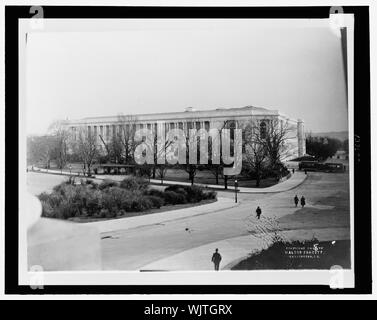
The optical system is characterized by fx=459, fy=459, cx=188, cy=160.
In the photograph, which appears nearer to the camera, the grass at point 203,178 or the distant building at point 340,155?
the distant building at point 340,155

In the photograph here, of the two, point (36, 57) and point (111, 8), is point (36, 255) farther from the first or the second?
point (111, 8)

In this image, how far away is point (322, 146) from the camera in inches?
151

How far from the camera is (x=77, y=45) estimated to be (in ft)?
12.6

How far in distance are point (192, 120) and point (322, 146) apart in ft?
3.65

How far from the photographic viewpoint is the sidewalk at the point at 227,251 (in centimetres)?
383

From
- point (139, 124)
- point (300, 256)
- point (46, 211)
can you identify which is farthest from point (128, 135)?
point (300, 256)

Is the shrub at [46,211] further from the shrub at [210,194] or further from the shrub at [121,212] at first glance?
the shrub at [210,194]

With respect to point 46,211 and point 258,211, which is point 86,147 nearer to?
point 46,211

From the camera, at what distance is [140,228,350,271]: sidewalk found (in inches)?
151

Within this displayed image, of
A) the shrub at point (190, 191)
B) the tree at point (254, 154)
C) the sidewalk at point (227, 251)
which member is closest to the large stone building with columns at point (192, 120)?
the tree at point (254, 154)

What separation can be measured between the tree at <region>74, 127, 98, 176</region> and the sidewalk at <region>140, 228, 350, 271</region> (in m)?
1.00

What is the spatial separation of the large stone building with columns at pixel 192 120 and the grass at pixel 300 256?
2.62ft

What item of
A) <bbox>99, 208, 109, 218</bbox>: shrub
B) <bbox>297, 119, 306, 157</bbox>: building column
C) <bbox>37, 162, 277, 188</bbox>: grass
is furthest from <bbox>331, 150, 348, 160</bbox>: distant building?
<bbox>99, 208, 109, 218</bbox>: shrub
